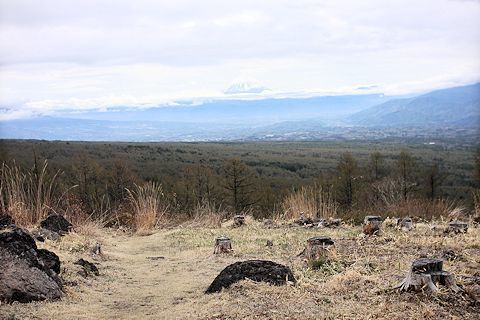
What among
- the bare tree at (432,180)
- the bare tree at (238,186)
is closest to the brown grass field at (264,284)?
the bare tree at (238,186)

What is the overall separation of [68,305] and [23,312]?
0.50 m

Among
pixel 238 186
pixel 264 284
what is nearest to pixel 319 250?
pixel 264 284

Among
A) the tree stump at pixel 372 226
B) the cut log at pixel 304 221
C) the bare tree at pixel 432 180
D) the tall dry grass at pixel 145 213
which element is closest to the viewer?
the tree stump at pixel 372 226

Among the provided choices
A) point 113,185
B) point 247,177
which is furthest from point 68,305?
point 247,177

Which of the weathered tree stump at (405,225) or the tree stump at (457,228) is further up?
the tree stump at (457,228)

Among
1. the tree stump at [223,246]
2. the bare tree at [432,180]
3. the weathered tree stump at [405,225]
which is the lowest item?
the bare tree at [432,180]

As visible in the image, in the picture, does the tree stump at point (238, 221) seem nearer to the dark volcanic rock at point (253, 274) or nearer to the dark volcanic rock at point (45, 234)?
the dark volcanic rock at point (45, 234)

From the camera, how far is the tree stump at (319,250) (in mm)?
6699

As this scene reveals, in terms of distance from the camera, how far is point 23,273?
539 cm

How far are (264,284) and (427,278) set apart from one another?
1713 mm

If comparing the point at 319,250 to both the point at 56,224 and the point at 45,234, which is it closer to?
the point at 45,234

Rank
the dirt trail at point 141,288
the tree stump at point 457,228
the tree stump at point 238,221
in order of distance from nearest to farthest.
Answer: the dirt trail at point 141,288 < the tree stump at point 457,228 < the tree stump at point 238,221

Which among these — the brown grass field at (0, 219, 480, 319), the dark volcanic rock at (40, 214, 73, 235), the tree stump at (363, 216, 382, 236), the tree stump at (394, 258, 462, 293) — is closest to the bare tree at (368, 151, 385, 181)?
the tree stump at (363, 216, 382, 236)

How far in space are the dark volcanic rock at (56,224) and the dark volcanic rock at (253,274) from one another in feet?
15.8
